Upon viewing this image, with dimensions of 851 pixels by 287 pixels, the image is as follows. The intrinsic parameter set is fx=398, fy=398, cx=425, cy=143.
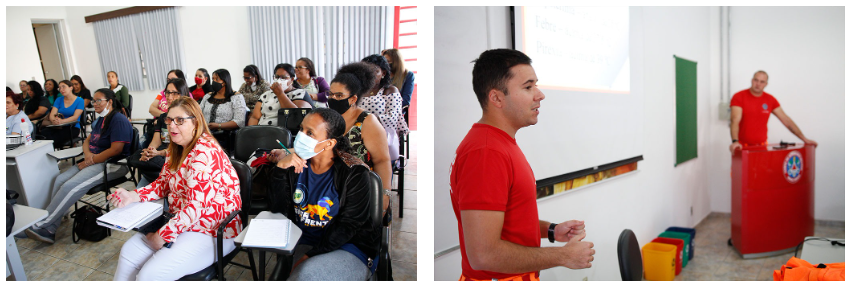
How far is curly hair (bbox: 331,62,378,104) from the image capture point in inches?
94.8

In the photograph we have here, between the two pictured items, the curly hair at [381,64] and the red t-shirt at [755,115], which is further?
the red t-shirt at [755,115]

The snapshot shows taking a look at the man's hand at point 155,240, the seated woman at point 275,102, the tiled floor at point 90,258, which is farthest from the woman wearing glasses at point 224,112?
the man's hand at point 155,240

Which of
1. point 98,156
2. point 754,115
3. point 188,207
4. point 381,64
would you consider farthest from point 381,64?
point 754,115

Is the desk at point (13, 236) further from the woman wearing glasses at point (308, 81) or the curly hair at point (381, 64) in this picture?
the woman wearing glasses at point (308, 81)

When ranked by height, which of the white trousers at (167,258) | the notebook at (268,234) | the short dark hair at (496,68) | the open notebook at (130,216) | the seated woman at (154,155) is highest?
the short dark hair at (496,68)

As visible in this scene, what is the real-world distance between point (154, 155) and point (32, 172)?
802 millimetres

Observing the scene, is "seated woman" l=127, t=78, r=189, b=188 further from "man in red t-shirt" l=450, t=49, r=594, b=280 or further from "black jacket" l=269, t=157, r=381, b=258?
"man in red t-shirt" l=450, t=49, r=594, b=280

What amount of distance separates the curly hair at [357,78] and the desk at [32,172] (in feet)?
6.76

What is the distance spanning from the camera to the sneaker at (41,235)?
252 cm

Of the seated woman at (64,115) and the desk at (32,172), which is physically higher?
the seated woman at (64,115)

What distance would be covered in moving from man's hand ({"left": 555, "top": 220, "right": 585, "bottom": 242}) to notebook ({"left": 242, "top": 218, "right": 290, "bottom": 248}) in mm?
983

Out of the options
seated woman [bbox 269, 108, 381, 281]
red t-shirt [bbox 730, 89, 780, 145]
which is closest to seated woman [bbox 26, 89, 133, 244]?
seated woman [bbox 269, 108, 381, 281]

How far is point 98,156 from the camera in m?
2.78
